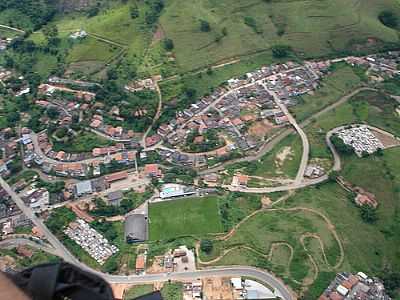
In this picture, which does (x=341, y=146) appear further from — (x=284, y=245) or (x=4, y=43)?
(x=4, y=43)

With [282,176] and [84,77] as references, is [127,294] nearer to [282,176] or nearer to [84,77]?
[282,176]

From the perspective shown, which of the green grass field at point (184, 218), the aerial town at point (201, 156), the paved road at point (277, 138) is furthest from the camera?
the paved road at point (277, 138)

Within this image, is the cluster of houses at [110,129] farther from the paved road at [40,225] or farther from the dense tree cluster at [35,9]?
the dense tree cluster at [35,9]

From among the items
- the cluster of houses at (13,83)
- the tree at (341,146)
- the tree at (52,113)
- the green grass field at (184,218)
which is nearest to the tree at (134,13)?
the cluster of houses at (13,83)

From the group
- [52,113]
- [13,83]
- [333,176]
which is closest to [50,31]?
[13,83]

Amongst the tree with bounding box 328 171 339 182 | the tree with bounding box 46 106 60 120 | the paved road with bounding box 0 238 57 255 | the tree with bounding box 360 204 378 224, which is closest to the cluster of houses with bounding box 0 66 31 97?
the tree with bounding box 46 106 60 120

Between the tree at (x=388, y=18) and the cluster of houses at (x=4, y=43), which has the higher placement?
the tree at (x=388, y=18)
